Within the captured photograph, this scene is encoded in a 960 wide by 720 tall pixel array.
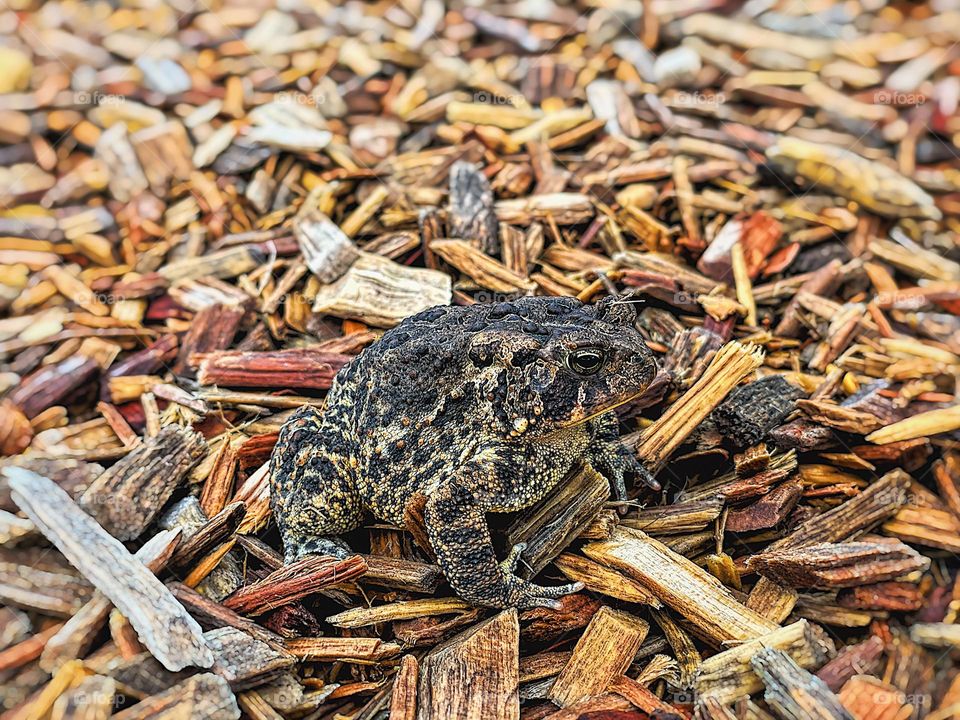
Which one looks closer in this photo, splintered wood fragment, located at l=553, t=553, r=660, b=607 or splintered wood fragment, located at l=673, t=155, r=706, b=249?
splintered wood fragment, located at l=553, t=553, r=660, b=607

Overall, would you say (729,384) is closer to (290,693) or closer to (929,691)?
(929,691)

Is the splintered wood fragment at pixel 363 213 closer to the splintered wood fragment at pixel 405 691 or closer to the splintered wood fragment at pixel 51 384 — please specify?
the splintered wood fragment at pixel 51 384

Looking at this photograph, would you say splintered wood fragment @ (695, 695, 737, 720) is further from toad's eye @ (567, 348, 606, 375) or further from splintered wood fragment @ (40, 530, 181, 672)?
splintered wood fragment @ (40, 530, 181, 672)

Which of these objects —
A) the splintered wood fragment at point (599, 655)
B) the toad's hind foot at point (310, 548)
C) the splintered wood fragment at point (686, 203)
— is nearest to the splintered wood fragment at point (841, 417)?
the splintered wood fragment at point (599, 655)

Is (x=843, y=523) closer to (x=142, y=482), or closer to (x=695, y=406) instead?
(x=695, y=406)

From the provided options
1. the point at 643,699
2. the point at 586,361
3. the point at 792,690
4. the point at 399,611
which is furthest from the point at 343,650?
the point at 792,690

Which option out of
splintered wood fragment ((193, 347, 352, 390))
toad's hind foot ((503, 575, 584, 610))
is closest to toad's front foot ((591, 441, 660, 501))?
toad's hind foot ((503, 575, 584, 610))
